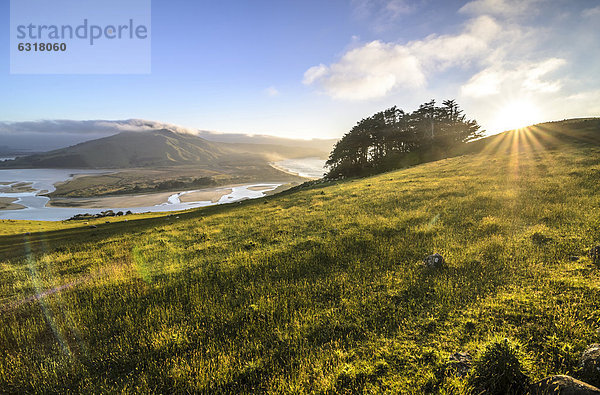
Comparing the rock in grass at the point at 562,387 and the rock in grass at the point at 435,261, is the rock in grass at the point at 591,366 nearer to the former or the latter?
the rock in grass at the point at 562,387

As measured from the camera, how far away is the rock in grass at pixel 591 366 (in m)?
3.57

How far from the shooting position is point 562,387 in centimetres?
329

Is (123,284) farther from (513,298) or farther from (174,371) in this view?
(513,298)

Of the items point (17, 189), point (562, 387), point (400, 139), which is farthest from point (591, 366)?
point (17, 189)

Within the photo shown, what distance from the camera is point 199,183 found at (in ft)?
533

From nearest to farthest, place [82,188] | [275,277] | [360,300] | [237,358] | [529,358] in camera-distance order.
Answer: [529,358] → [237,358] → [360,300] → [275,277] → [82,188]

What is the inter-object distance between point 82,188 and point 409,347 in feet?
661

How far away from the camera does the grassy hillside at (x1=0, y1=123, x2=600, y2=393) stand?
4719 mm

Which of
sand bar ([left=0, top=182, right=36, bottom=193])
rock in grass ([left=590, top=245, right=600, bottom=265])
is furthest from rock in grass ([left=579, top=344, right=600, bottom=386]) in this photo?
sand bar ([left=0, top=182, right=36, bottom=193])

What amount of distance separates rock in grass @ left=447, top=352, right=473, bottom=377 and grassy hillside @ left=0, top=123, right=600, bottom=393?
196 millimetres

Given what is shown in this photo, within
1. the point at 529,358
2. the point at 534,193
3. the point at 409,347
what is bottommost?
the point at 409,347

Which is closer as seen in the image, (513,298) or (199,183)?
(513,298)

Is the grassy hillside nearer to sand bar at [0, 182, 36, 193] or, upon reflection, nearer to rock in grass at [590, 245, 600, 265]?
rock in grass at [590, 245, 600, 265]

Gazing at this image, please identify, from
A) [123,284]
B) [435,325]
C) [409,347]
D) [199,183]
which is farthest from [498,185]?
[199,183]
